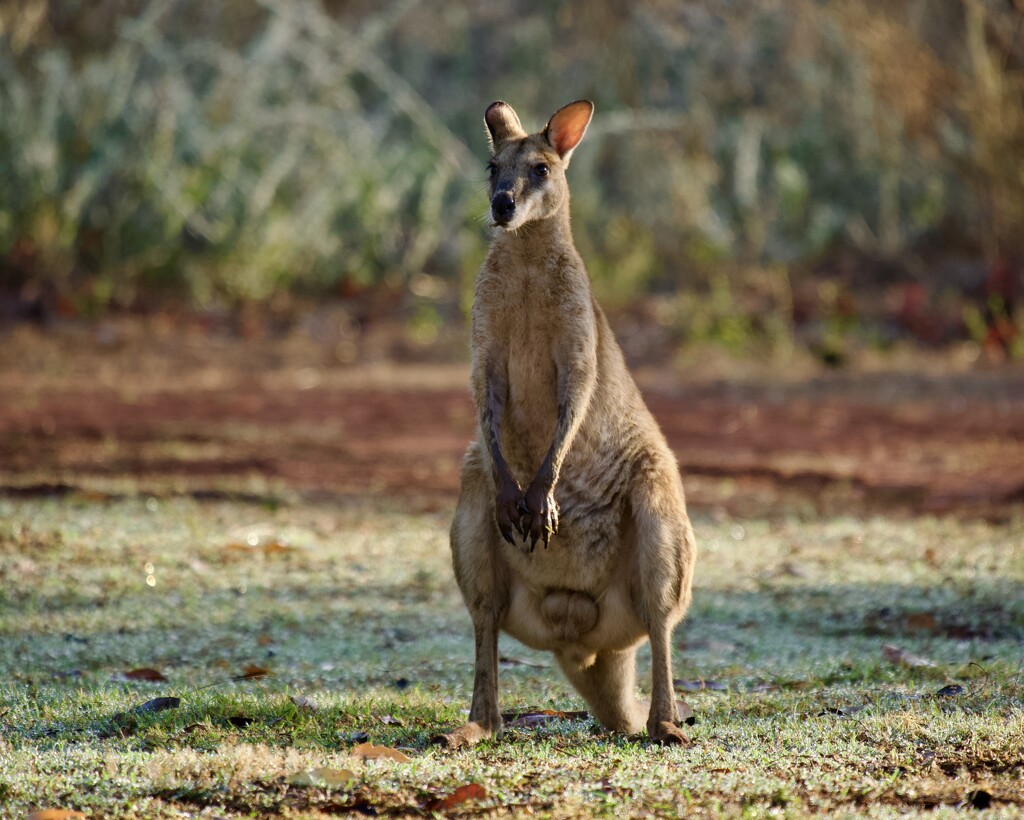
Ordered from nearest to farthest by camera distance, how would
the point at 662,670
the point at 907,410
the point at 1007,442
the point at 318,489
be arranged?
the point at 662,670 < the point at 318,489 < the point at 1007,442 < the point at 907,410

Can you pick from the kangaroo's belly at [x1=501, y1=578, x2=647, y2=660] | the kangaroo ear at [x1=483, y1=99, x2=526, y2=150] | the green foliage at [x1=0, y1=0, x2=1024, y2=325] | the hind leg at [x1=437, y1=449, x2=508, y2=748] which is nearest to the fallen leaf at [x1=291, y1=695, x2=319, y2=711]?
the hind leg at [x1=437, y1=449, x2=508, y2=748]

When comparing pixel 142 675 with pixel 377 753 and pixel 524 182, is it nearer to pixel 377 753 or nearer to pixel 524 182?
pixel 377 753

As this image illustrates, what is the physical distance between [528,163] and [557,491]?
0.85 meters

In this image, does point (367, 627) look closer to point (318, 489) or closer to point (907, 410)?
point (318, 489)

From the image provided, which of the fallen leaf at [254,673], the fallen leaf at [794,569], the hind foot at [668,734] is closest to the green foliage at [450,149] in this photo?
the fallen leaf at [794,569]

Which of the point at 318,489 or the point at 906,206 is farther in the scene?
the point at 906,206

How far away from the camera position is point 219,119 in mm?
13703

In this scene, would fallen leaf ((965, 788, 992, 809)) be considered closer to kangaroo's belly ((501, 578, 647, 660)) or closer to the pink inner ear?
kangaroo's belly ((501, 578, 647, 660))

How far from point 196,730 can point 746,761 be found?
1.23m

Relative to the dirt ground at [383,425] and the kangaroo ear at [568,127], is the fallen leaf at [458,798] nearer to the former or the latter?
the kangaroo ear at [568,127]

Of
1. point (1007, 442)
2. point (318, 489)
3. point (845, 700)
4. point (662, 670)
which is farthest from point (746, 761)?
point (1007, 442)

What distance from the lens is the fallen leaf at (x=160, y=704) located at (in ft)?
12.1

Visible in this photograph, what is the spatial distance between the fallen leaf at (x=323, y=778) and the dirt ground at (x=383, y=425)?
3.95 m

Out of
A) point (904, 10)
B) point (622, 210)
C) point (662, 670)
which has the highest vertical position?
point (904, 10)
